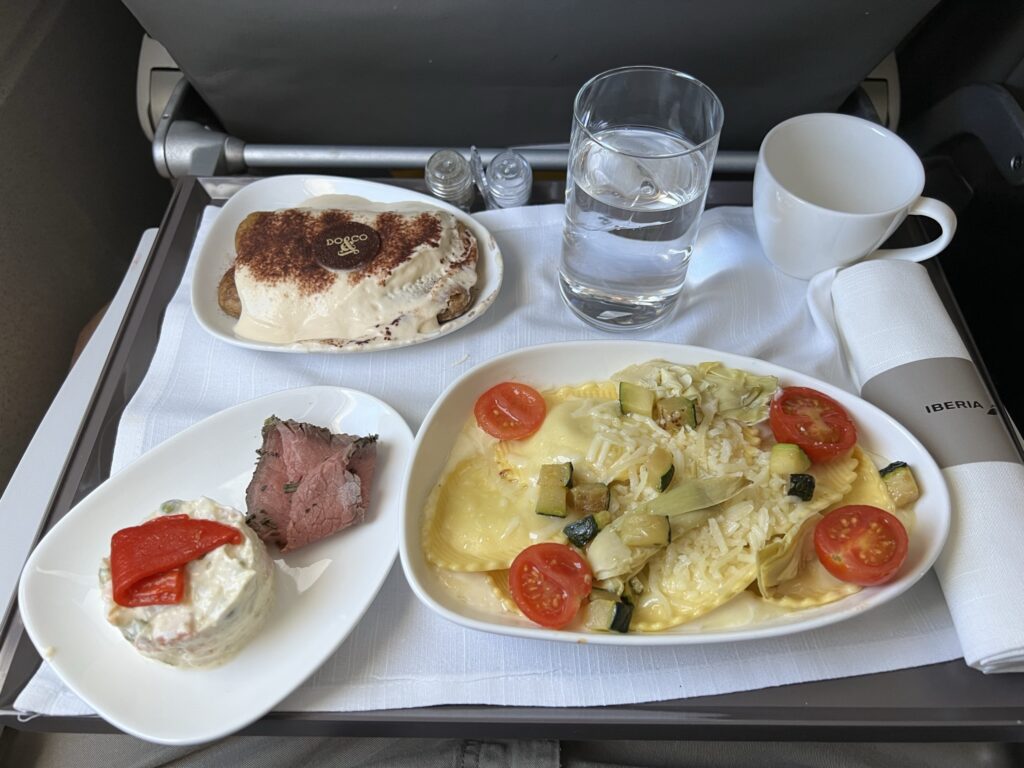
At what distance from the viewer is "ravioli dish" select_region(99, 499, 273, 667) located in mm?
771

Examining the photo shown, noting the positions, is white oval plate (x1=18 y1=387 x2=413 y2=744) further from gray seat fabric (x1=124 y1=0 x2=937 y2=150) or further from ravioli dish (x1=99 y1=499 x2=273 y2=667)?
gray seat fabric (x1=124 y1=0 x2=937 y2=150)

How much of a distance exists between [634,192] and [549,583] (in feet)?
1.83

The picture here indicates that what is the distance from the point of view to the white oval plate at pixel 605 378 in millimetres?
776

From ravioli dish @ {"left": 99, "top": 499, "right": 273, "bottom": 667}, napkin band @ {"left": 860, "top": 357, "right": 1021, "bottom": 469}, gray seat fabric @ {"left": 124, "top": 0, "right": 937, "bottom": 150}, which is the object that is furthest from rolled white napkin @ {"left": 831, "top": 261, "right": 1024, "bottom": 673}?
ravioli dish @ {"left": 99, "top": 499, "right": 273, "bottom": 667}

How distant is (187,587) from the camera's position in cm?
79

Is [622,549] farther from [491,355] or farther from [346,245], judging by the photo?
[346,245]

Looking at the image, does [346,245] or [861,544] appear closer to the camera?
[861,544]

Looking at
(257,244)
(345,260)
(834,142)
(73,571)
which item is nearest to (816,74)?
(834,142)

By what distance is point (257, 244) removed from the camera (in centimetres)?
115

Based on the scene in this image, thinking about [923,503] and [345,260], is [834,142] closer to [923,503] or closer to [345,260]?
[923,503]

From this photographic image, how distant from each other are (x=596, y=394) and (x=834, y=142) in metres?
0.58

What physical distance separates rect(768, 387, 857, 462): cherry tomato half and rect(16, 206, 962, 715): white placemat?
15 cm

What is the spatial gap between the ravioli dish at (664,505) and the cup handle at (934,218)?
0.34m

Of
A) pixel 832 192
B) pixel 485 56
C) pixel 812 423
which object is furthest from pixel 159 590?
pixel 832 192
